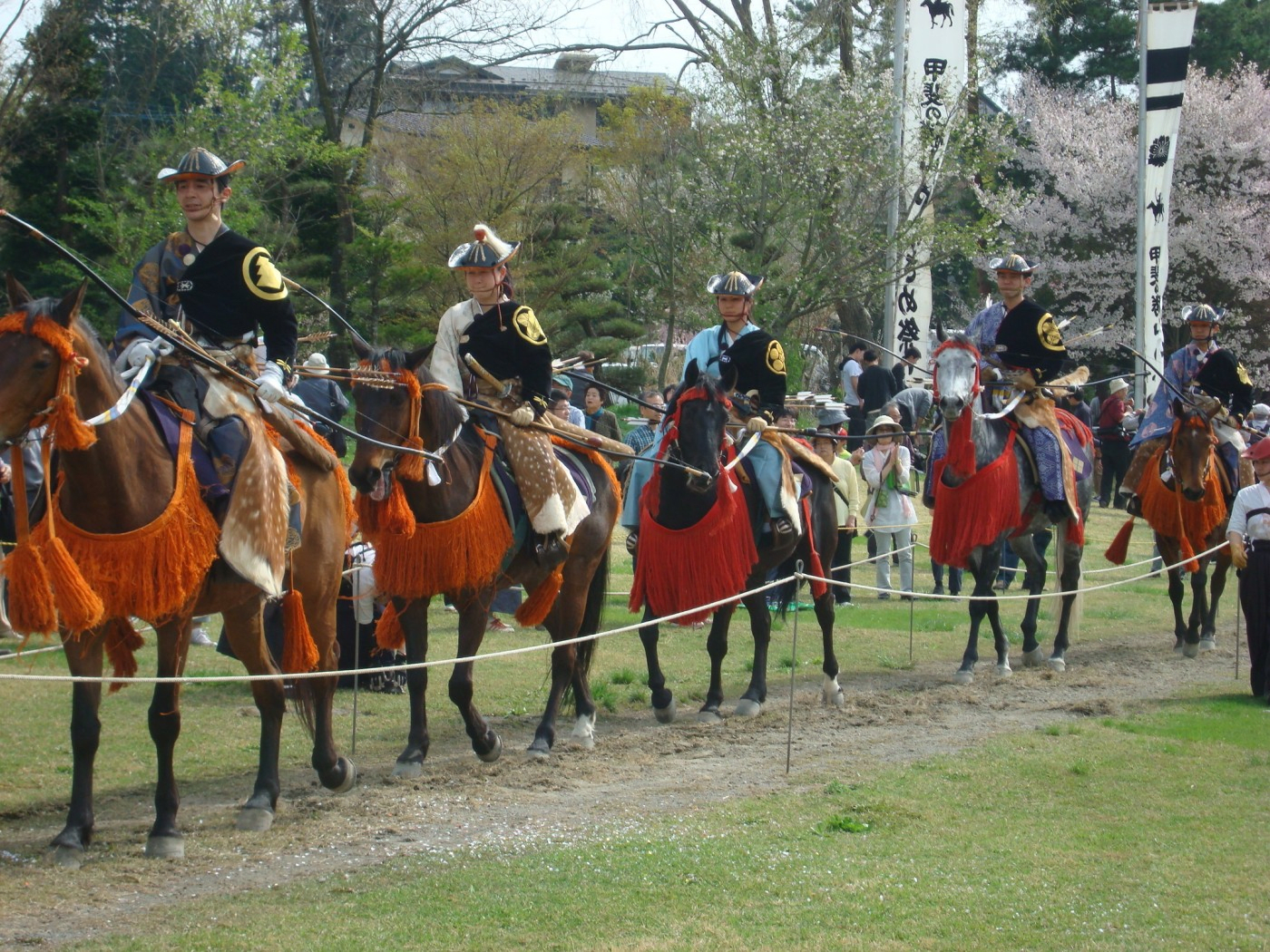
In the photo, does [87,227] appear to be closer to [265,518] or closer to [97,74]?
[97,74]

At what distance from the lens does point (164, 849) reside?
6121 millimetres

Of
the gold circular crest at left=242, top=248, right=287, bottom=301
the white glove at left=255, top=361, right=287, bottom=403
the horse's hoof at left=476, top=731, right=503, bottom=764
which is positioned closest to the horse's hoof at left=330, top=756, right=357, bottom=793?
the horse's hoof at left=476, top=731, right=503, bottom=764

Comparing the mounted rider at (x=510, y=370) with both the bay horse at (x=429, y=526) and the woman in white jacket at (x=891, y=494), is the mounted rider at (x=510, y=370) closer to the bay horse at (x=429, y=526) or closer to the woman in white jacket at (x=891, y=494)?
the bay horse at (x=429, y=526)

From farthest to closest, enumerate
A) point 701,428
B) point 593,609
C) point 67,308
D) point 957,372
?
point 957,372 < point 593,609 < point 701,428 < point 67,308

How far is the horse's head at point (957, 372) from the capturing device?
35.8 feet

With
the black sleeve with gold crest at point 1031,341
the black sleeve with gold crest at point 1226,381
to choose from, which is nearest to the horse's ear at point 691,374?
the black sleeve with gold crest at point 1031,341

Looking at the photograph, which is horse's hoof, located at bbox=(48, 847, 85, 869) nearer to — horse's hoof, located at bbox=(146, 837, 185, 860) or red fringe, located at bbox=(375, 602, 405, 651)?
horse's hoof, located at bbox=(146, 837, 185, 860)

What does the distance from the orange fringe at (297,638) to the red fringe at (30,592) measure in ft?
5.32

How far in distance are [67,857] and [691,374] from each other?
5.20 metres

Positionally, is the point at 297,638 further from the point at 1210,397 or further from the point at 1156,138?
the point at 1156,138

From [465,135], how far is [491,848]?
22.5 metres

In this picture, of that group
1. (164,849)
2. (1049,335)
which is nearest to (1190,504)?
(1049,335)

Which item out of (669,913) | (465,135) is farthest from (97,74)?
(669,913)

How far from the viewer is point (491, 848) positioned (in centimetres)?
632
